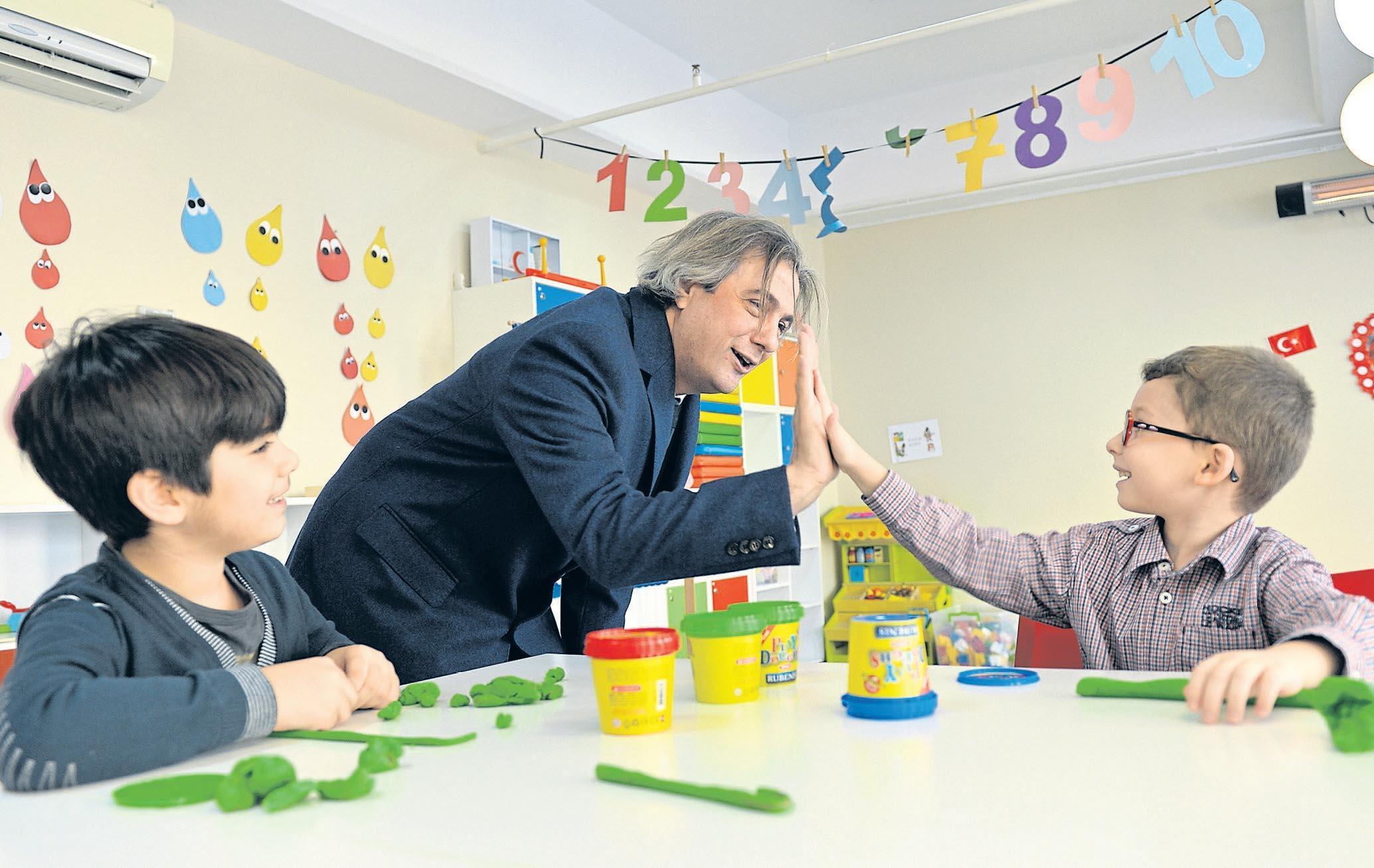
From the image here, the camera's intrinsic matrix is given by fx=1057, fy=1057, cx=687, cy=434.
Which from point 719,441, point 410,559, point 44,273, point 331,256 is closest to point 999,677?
point 410,559

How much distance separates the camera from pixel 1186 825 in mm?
648

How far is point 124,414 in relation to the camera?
103 cm

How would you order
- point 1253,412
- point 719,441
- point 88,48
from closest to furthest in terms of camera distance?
point 1253,412, point 88,48, point 719,441

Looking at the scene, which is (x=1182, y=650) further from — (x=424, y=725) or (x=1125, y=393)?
(x=1125, y=393)

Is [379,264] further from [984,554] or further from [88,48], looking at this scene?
[984,554]

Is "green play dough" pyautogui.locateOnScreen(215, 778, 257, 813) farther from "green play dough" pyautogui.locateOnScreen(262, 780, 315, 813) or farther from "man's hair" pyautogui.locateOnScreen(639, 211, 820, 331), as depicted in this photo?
"man's hair" pyautogui.locateOnScreen(639, 211, 820, 331)

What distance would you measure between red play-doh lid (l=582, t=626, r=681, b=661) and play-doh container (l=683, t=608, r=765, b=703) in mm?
88

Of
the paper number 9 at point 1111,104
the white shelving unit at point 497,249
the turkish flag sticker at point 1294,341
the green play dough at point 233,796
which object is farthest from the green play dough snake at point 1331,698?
the turkish flag sticker at point 1294,341

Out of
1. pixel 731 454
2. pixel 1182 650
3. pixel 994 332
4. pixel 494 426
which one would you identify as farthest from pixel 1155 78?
pixel 494 426

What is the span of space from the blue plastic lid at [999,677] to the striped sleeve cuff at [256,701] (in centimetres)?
71

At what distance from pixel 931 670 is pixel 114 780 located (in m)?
0.87

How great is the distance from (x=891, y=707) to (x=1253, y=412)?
83 cm

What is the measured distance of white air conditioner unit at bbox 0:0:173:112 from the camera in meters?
2.39

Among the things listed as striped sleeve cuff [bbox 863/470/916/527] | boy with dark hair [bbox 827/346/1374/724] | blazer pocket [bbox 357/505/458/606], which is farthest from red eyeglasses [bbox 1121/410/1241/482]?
blazer pocket [bbox 357/505/458/606]
